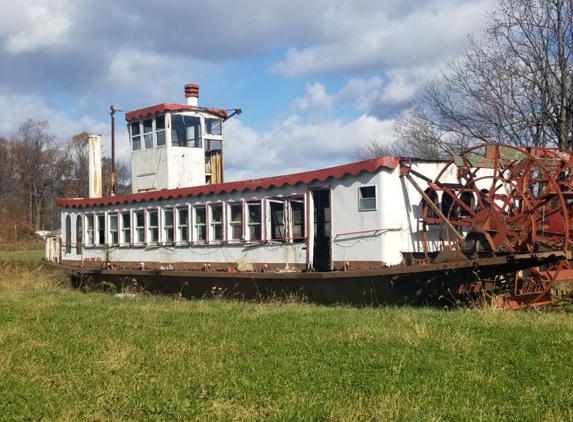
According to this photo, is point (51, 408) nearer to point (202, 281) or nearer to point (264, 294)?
point (264, 294)

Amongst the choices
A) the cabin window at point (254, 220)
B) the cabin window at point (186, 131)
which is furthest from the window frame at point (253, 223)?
the cabin window at point (186, 131)

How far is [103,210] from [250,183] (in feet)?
20.0

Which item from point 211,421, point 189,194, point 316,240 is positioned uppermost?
point 189,194

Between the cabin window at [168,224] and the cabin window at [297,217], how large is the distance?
390cm

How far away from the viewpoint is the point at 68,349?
7.71 m

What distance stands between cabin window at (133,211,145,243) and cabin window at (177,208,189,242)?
1.58 metres

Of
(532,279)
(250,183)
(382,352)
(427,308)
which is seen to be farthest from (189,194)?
(382,352)

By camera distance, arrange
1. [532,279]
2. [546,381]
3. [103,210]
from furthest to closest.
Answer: [103,210]
[532,279]
[546,381]

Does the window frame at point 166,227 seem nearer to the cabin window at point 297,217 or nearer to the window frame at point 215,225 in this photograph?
the window frame at point 215,225

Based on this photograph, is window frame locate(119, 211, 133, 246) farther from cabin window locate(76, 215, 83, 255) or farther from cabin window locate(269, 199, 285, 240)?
cabin window locate(269, 199, 285, 240)

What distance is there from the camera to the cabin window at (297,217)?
1383cm

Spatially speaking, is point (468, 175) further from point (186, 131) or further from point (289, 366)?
point (186, 131)

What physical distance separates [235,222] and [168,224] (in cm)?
252

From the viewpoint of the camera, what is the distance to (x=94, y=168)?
19938 millimetres
